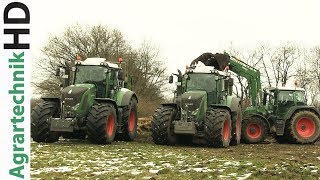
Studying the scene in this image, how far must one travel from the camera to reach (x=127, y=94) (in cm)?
1777

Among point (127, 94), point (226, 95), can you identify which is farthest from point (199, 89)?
point (127, 94)

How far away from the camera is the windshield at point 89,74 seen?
16.9 meters

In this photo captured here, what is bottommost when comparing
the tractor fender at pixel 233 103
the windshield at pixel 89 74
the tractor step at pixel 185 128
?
the tractor step at pixel 185 128

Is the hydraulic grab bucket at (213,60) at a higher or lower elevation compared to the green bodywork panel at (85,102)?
higher

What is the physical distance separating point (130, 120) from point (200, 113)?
11.9 feet

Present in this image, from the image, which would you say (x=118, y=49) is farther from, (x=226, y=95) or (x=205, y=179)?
(x=205, y=179)

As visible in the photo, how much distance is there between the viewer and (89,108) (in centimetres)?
1567

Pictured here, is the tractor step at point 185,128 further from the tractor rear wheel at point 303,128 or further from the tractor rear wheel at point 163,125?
the tractor rear wheel at point 303,128

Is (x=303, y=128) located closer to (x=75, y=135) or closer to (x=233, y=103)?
(x=233, y=103)

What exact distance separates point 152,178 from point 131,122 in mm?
10113

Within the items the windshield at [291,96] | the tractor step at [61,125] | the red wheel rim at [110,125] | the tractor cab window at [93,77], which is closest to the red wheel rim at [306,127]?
the windshield at [291,96]

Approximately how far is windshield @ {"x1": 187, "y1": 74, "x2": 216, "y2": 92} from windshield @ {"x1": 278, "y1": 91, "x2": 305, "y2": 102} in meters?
4.63

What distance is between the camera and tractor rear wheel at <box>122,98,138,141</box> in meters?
17.5

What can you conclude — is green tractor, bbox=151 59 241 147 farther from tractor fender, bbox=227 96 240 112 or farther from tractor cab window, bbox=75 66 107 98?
tractor cab window, bbox=75 66 107 98
